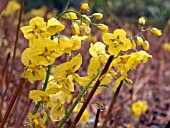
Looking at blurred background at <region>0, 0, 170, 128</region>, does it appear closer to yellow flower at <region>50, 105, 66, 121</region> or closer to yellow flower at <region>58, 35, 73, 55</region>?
yellow flower at <region>50, 105, 66, 121</region>

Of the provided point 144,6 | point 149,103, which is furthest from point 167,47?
point 144,6

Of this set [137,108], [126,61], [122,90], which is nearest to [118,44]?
[126,61]

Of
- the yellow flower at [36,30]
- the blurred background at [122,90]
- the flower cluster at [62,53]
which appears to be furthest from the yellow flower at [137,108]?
the yellow flower at [36,30]

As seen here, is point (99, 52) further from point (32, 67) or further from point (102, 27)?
point (32, 67)

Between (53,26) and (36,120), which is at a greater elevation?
(53,26)

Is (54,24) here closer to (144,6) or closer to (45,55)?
(45,55)

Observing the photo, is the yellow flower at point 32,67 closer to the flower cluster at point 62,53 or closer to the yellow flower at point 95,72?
the flower cluster at point 62,53

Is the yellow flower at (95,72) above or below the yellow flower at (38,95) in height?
above

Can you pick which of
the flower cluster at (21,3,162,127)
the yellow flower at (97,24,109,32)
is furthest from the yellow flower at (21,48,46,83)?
the yellow flower at (97,24,109,32)

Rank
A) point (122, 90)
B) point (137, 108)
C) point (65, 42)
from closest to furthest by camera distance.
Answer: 1. point (65, 42)
2. point (137, 108)
3. point (122, 90)

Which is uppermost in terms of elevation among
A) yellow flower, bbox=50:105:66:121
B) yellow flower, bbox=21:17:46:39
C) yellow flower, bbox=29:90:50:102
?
yellow flower, bbox=21:17:46:39

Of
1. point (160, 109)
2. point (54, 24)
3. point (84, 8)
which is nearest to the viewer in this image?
point (54, 24)
